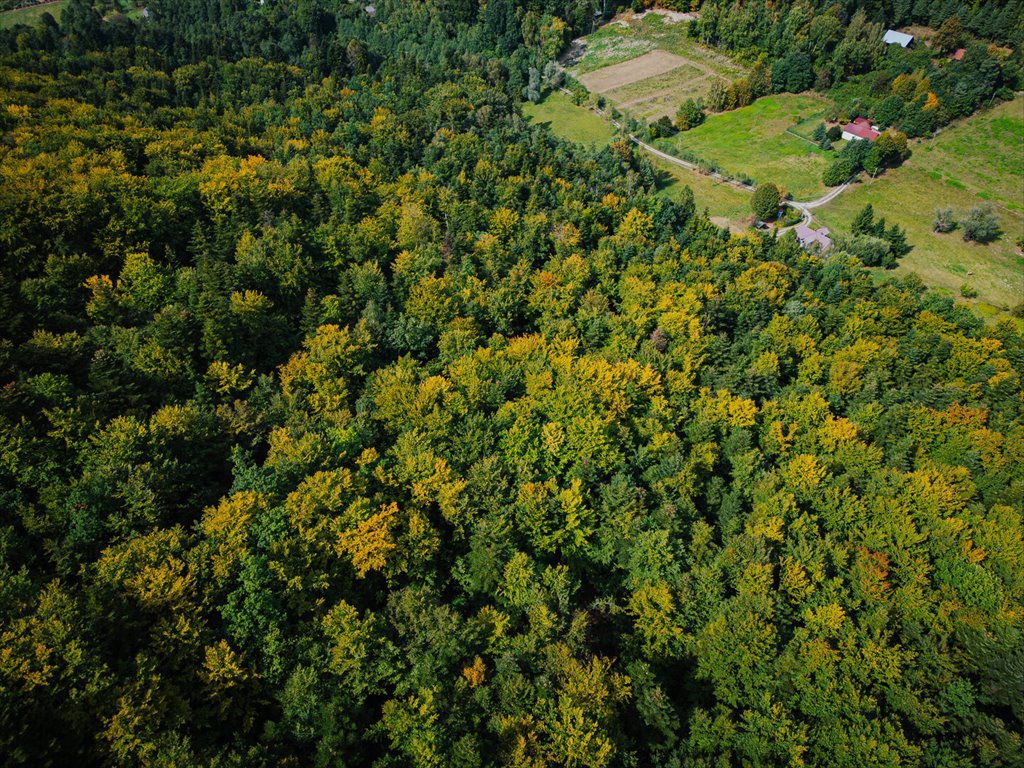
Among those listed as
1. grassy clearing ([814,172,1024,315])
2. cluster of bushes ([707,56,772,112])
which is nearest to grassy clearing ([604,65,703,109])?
cluster of bushes ([707,56,772,112])

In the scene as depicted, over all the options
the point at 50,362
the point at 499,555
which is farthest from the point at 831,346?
the point at 50,362

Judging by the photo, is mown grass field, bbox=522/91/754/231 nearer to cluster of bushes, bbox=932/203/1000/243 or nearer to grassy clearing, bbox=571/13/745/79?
grassy clearing, bbox=571/13/745/79

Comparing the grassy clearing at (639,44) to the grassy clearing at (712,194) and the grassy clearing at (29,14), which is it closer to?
the grassy clearing at (712,194)

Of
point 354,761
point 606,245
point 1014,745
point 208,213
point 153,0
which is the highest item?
point 153,0

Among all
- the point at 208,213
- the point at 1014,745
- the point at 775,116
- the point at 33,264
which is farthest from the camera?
the point at 775,116

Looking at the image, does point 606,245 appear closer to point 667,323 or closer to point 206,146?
point 667,323

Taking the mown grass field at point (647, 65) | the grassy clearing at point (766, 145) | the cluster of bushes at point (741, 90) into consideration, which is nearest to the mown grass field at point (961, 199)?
the grassy clearing at point (766, 145)

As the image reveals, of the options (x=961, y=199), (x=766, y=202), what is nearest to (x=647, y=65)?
(x=766, y=202)
